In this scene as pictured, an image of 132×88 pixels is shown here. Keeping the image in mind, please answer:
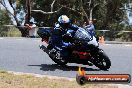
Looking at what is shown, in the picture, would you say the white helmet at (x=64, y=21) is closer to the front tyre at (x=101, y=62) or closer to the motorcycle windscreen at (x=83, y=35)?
the motorcycle windscreen at (x=83, y=35)

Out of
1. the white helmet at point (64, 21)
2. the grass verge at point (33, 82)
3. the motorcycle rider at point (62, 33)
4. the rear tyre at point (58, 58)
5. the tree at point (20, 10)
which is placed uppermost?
the white helmet at point (64, 21)

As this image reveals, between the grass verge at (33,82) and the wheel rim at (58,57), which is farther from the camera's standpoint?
the wheel rim at (58,57)

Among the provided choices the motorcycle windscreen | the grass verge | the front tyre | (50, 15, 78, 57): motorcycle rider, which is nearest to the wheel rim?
(50, 15, 78, 57): motorcycle rider

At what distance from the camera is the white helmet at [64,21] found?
37.6 feet

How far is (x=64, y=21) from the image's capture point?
1150 cm

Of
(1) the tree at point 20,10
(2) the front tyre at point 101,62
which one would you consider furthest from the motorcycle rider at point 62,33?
(1) the tree at point 20,10

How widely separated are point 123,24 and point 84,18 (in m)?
5.54

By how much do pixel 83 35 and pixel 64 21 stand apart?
0.64 metres

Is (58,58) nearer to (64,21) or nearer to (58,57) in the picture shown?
(58,57)

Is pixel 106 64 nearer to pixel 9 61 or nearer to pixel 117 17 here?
pixel 9 61

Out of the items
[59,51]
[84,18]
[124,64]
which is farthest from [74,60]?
Result: [84,18]

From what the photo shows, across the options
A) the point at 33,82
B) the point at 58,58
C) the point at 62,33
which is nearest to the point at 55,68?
the point at 58,58

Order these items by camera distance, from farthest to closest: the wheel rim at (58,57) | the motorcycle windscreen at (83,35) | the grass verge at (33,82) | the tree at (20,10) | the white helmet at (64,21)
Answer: the tree at (20,10)
the wheel rim at (58,57)
the white helmet at (64,21)
the motorcycle windscreen at (83,35)
the grass verge at (33,82)

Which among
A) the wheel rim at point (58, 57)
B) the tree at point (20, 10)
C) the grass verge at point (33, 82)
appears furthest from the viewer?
the tree at point (20, 10)
